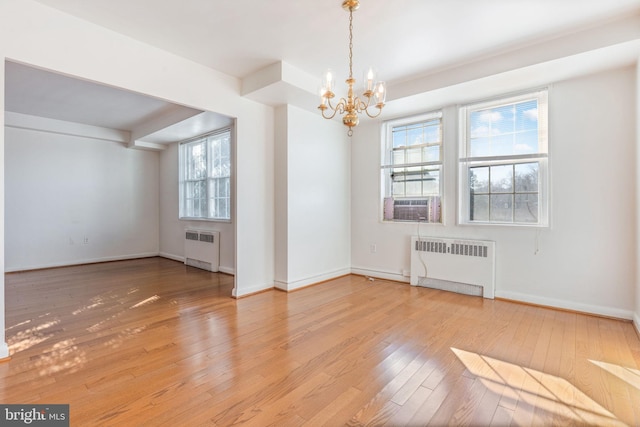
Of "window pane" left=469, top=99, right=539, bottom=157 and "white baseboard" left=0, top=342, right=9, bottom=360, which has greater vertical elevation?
"window pane" left=469, top=99, right=539, bottom=157

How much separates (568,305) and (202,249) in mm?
5430

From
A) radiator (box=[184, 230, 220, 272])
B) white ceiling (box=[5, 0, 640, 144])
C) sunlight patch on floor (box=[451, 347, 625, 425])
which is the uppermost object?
white ceiling (box=[5, 0, 640, 144])

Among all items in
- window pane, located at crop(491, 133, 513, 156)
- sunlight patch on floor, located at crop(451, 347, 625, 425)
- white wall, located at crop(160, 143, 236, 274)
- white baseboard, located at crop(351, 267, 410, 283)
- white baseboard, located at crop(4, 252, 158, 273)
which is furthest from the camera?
white wall, located at crop(160, 143, 236, 274)

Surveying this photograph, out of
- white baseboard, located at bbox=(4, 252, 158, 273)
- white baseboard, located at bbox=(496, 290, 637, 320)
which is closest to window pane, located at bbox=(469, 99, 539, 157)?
white baseboard, located at bbox=(496, 290, 637, 320)

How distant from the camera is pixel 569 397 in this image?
1.84 meters

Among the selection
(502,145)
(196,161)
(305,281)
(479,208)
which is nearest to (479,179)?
(479,208)

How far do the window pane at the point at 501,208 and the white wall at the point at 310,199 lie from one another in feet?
7.01

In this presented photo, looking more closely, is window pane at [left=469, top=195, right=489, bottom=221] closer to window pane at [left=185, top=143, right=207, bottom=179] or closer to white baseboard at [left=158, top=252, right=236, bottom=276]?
white baseboard at [left=158, top=252, right=236, bottom=276]

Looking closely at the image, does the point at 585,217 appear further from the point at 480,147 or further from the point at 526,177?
the point at 480,147

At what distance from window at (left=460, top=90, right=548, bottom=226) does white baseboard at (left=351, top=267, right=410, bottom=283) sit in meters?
1.22

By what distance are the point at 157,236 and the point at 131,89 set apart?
16.5ft

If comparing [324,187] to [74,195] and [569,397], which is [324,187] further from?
[74,195]

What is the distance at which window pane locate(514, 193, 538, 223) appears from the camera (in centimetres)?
358

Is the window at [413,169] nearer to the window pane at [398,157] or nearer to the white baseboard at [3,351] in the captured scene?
the window pane at [398,157]
